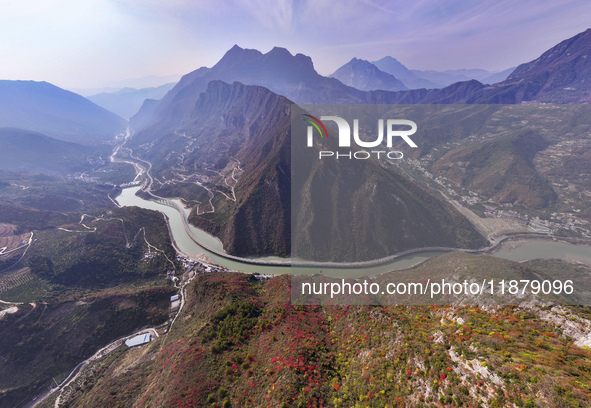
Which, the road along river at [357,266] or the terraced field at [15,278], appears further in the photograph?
the road along river at [357,266]

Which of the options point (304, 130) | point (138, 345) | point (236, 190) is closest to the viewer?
point (138, 345)

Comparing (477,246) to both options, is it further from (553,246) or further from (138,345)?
(138,345)

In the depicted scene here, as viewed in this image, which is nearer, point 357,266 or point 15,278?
point 15,278

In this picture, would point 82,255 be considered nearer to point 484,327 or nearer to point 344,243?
point 344,243

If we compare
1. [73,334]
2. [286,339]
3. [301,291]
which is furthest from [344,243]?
[73,334]

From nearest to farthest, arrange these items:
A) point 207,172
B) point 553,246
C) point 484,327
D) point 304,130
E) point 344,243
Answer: point 484,327 < point 344,243 < point 553,246 < point 304,130 < point 207,172

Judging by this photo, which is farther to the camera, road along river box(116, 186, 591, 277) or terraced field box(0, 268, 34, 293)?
road along river box(116, 186, 591, 277)

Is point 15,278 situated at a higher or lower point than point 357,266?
higher

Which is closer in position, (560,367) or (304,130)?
(560,367)

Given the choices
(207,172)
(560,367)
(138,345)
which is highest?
(207,172)

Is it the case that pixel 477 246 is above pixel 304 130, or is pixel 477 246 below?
below
